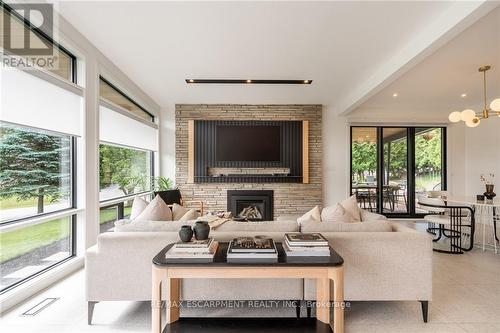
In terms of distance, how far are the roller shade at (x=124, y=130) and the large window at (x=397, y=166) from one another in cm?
485

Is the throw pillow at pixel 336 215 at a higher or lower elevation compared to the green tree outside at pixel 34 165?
lower

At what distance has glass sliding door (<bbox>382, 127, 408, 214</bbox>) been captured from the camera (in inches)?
249

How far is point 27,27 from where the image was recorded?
239cm

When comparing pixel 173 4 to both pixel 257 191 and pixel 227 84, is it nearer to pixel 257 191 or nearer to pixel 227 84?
pixel 227 84

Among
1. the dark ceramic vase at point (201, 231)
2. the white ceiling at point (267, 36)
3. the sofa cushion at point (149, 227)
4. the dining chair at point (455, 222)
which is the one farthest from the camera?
the dining chair at point (455, 222)

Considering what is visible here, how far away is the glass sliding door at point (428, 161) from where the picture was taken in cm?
636

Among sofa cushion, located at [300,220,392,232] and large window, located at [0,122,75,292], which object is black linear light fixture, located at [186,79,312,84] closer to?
large window, located at [0,122,75,292]

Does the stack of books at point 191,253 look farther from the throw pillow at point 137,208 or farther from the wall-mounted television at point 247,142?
the wall-mounted television at point 247,142

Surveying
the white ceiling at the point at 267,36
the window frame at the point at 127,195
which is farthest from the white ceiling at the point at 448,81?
the window frame at the point at 127,195

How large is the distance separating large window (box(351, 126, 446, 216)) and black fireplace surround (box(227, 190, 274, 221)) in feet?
7.72

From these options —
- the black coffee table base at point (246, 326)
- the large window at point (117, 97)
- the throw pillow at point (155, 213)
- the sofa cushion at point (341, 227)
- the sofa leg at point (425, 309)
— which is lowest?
the sofa leg at point (425, 309)

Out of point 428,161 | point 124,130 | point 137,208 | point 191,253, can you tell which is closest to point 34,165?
point 137,208

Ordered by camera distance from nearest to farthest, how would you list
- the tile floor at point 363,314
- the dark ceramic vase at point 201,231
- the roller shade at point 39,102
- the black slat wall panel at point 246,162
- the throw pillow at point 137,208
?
the dark ceramic vase at point 201,231
the tile floor at point 363,314
the roller shade at point 39,102
the throw pillow at point 137,208
the black slat wall panel at point 246,162

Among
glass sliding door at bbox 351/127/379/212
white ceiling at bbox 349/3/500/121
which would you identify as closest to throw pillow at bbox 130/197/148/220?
white ceiling at bbox 349/3/500/121
